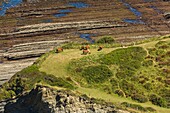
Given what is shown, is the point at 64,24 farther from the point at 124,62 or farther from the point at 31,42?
the point at 124,62

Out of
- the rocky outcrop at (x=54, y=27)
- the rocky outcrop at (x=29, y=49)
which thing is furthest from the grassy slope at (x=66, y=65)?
the rocky outcrop at (x=54, y=27)

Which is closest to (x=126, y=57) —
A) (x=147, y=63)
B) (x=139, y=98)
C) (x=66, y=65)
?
(x=147, y=63)

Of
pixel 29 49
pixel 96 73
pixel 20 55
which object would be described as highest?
pixel 96 73

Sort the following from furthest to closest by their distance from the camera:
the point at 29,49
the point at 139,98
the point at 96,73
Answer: the point at 29,49 < the point at 96,73 < the point at 139,98

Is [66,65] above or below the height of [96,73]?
above

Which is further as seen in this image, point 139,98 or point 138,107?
point 139,98

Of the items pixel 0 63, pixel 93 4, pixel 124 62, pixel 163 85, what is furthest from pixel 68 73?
pixel 93 4

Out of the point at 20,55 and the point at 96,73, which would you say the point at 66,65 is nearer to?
the point at 96,73
